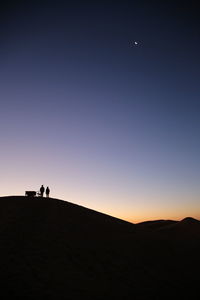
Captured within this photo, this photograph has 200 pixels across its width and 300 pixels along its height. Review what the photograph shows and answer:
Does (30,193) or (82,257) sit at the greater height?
(30,193)

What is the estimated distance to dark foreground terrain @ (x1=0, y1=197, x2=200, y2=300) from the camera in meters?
16.6

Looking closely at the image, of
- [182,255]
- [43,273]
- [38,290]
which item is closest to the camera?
[38,290]

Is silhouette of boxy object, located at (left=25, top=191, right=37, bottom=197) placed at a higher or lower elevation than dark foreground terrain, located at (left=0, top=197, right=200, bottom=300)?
higher

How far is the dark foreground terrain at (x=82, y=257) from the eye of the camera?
16594mm

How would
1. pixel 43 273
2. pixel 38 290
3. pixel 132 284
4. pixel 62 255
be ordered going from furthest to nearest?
1. pixel 62 255
2. pixel 132 284
3. pixel 43 273
4. pixel 38 290

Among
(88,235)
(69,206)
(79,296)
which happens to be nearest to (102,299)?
(79,296)

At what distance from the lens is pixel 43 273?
17438mm

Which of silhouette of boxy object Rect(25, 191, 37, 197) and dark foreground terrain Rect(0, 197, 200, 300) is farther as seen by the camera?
silhouette of boxy object Rect(25, 191, 37, 197)

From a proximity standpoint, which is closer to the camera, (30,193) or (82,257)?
(82,257)

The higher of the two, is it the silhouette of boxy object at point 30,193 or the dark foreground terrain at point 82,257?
the silhouette of boxy object at point 30,193

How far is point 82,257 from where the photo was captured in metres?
21.3

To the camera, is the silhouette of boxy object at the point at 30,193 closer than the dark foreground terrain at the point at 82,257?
No

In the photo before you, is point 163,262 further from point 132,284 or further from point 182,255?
point 132,284

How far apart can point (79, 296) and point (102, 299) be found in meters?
1.44
